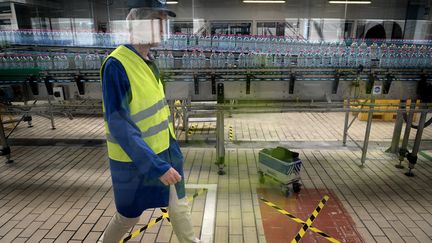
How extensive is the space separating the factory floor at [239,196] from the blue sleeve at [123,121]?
1640 mm

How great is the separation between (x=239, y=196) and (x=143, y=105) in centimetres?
241

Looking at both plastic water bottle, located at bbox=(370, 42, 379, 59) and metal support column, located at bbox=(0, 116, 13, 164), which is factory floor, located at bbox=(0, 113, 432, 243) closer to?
metal support column, located at bbox=(0, 116, 13, 164)

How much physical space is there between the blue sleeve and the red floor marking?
1.86 metres

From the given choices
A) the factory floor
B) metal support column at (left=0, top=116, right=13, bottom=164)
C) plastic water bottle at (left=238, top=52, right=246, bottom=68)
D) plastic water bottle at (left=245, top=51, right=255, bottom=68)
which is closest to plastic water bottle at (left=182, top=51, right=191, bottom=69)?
plastic water bottle at (left=238, top=52, right=246, bottom=68)

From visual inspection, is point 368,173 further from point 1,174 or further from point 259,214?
point 1,174

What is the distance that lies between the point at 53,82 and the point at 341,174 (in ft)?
14.2

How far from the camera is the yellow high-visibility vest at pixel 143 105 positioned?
1.64 meters

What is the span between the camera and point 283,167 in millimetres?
3580

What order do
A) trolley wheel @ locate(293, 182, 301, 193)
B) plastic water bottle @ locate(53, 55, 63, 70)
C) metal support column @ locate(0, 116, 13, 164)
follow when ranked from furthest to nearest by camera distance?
metal support column @ locate(0, 116, 13, 164), plastic water bottle @ locate(53, 55, 63, 70), trolley wheel @ locate(293, 182, 301, 193)

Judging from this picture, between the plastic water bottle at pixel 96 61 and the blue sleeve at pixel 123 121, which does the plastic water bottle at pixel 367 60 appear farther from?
the plastic water bottle at pixel 96 61

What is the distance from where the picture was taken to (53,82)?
12.6 ft

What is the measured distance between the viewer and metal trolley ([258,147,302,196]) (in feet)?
11.7

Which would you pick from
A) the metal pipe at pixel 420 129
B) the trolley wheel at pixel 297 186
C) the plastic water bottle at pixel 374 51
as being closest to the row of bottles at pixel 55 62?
the trolley wheel at pixel 297 186

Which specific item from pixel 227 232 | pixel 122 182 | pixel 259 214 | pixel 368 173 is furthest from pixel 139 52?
pixel 368 173
